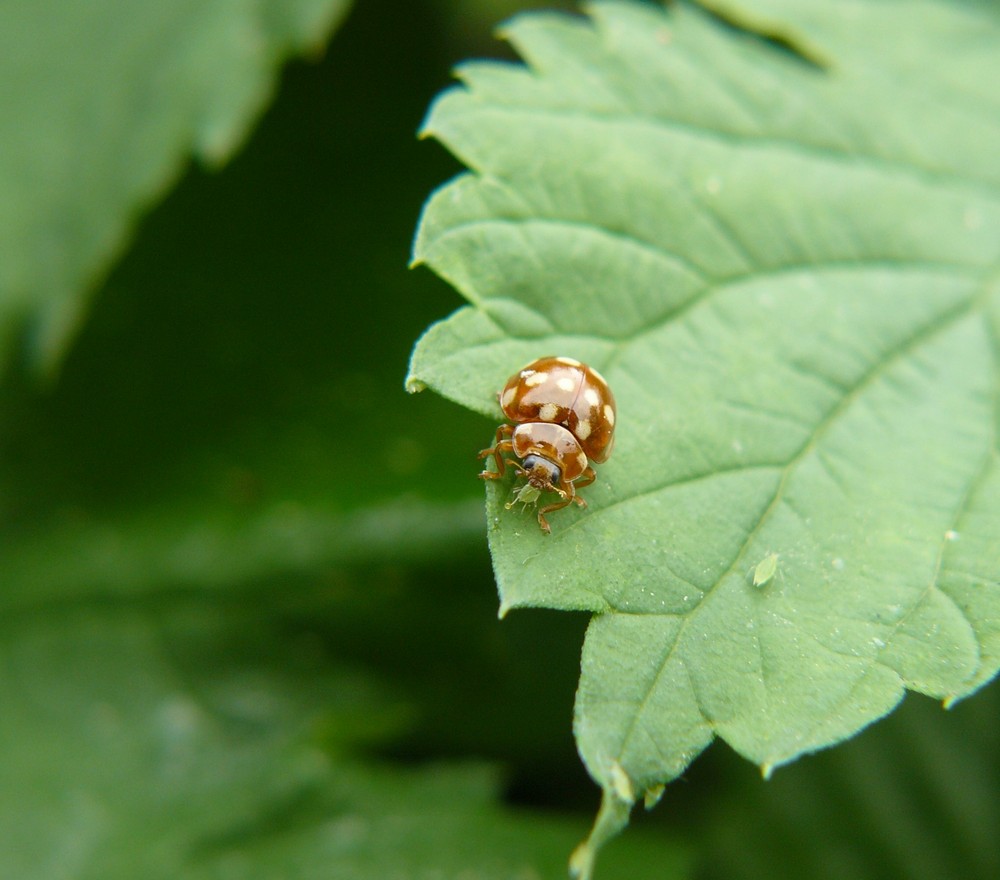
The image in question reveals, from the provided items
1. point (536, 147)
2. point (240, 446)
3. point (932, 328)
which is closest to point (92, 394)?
point (240, 446)

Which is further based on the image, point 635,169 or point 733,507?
point 635,169

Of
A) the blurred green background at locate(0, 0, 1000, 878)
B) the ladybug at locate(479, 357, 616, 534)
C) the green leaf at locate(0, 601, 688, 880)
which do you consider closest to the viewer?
the ladybug at locate(479, 357, 616, 534)

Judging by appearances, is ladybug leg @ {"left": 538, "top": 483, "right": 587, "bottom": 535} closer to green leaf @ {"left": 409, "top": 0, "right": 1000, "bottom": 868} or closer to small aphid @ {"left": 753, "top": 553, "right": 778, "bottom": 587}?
green leaf @ {"left": 409, "top": 0, "right": 1000, "bottom": 868}

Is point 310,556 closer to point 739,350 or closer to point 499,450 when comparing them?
point 499,450

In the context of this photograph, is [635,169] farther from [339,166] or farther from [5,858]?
[5,858]

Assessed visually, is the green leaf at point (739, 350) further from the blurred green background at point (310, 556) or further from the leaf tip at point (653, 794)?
the blurred green background at point (310, 556)

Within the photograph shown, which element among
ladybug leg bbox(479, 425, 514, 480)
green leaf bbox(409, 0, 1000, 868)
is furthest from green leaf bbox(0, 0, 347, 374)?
ladybug leg bbox(479, 425, 514, 480)

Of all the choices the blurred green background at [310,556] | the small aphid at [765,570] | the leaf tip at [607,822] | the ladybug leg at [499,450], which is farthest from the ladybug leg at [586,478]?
the blurred green background at [310,556]
